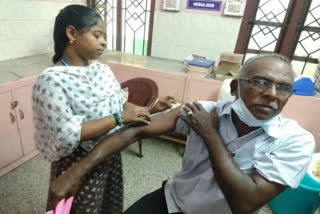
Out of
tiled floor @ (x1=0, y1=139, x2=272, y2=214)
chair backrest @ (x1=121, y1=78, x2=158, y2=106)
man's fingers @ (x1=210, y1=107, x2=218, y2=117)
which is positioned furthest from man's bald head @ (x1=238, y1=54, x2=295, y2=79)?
tiled floor @ (x1=0, y1=139, x2=272, y2=214)

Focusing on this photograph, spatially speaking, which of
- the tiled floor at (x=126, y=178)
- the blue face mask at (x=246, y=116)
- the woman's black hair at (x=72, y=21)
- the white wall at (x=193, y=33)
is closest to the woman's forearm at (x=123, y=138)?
the blue face mask at (x=246, y=116)

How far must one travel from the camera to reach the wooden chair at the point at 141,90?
2014mm

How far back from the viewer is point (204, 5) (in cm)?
239

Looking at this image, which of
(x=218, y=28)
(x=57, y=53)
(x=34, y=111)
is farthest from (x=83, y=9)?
(x=218, y=28)

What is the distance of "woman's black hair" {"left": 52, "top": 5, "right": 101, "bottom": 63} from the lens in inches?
39.0

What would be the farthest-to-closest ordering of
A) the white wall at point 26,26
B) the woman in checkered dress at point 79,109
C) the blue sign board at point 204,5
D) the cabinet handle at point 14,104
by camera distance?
the blue sign board at point 204,5
the white wall at point 26,26
the cabinet handle at point 14,104
the woman in checkered dress at point 79,109

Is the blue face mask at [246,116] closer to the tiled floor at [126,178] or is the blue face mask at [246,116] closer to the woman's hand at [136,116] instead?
the woman's hand at [136,116]

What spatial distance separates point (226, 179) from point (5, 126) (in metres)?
1.85

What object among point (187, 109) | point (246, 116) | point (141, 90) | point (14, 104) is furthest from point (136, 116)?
point (14, 104)

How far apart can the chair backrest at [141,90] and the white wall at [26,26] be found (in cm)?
117

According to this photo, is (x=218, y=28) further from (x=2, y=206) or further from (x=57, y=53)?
(x=2, y=206)

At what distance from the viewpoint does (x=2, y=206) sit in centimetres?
168

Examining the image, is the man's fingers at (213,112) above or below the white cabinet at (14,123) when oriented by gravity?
above

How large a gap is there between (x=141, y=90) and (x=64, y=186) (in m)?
1.41
